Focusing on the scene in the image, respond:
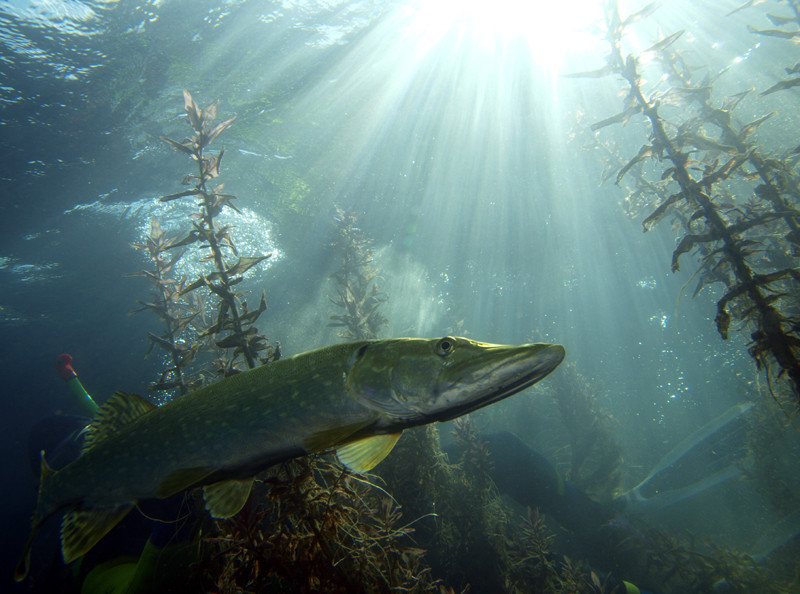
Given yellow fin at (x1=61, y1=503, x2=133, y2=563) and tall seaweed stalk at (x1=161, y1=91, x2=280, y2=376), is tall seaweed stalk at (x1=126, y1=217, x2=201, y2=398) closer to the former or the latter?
tall seaweed stalk at (x1=161, y1=91, x2=280, y2=376)

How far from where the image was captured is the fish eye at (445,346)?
1.82m

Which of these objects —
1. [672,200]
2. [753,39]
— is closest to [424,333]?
[753,39]

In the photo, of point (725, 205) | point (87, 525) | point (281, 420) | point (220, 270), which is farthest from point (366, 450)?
point (725, 205)

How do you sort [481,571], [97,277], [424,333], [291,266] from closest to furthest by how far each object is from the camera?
[481,571], [97,277], [291,266], [424,333]

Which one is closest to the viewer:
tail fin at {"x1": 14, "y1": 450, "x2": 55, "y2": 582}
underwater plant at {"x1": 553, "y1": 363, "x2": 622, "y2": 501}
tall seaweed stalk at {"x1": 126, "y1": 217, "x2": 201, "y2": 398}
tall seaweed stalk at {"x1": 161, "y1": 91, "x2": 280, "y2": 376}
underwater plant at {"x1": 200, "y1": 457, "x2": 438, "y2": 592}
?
tail fin at {"x1": 14, "y1": 450, "x2": 55, "y2": 582}

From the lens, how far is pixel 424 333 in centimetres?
3925

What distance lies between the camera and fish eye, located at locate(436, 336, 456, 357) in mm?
1823

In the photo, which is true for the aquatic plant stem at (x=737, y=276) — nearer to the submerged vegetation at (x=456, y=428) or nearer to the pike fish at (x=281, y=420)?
the submerged vegetation at (x=456, y=428)

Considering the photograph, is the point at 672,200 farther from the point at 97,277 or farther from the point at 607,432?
the point at 97,277

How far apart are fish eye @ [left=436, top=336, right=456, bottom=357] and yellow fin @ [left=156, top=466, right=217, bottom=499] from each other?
1.51m

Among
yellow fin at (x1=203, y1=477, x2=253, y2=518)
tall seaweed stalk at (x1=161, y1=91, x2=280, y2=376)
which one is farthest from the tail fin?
tall seaweed stalk at (x1=161, y1=91, x2=280, y2=376)

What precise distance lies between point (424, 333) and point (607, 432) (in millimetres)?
25145

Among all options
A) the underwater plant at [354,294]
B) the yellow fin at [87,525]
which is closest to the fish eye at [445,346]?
the yellow fin at [87,525]

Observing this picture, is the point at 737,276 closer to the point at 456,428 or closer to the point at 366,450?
the point at 366,450
